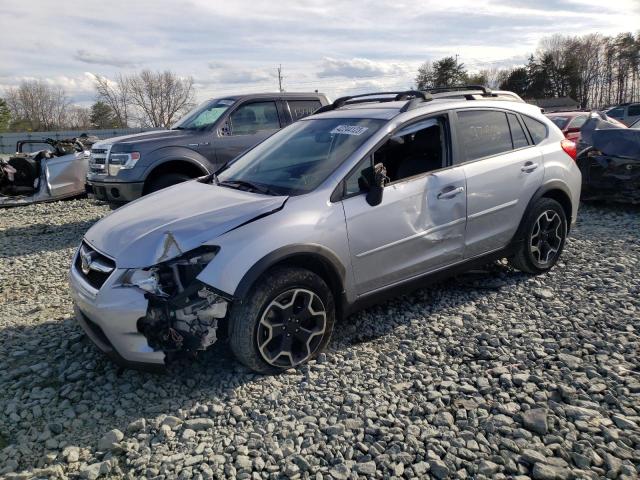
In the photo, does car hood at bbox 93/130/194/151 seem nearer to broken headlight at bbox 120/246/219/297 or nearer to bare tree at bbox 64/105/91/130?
broken headlight at bbox 120/246/219/297

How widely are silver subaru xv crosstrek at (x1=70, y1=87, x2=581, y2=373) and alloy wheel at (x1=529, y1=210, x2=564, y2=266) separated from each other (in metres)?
0.02

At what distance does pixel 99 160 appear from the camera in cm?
812

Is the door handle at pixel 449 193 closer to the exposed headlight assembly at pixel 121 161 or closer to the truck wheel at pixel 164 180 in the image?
the truck wheel at pixel 164 180

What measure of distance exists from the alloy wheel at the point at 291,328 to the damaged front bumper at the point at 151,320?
1.06 ft

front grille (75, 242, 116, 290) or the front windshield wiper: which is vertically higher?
the front windshield wiper

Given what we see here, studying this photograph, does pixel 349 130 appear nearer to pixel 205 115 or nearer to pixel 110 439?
pixel 110 439

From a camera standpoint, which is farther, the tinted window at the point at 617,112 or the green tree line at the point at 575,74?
the green tree line at the point at 575,74

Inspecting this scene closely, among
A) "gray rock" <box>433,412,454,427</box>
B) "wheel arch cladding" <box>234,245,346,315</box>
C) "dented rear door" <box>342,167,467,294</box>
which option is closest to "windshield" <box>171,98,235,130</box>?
"dented rear door" <box>342,167,467,294</box>

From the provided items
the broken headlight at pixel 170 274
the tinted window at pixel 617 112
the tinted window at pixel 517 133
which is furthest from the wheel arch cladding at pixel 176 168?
the tinted window at pixel 617 112

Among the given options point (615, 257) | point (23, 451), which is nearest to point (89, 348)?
point (23, 451)

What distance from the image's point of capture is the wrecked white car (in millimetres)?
10438

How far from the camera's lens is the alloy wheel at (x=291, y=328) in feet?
11.3

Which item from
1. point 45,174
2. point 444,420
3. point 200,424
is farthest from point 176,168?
point 444,420

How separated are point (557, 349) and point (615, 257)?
8.65 feet
